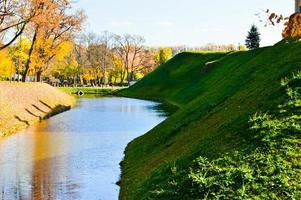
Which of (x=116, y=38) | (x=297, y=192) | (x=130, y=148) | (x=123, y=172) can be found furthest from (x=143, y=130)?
(x=116, y=38)

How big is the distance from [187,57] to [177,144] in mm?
97553

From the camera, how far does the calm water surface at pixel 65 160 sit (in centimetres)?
1934

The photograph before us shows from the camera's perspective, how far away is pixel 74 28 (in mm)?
68938

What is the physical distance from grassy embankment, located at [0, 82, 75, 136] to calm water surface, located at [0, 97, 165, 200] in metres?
1.40

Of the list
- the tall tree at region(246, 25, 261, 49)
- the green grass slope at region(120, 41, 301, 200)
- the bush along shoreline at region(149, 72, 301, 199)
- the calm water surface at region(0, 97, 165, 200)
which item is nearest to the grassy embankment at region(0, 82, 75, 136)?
the calm water surface at region(0, 97, 165, 200)

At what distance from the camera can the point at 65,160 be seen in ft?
85.6

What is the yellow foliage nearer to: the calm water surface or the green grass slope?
the calm water surface

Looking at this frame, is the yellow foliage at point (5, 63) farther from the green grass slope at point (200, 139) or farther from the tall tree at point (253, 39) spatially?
the green grass slope at point (200, 139)

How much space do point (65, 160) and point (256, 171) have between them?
49.4ft

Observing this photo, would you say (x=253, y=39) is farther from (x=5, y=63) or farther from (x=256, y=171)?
(x=256, y=171)

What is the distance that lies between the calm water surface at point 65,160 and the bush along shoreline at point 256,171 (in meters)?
5.35

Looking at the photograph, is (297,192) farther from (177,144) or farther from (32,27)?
(32,27)

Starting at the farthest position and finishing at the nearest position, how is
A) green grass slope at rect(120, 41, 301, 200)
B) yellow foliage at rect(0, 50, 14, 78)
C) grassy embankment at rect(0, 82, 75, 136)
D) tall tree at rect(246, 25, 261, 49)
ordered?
tall tree at rect(246, 25, 261, 49), yellow foliage at rect(0, 50, 14, 78), grassy embankment at rect(0, 82, 75, 136), green grass slope at rect(120, 41, 301, 200)

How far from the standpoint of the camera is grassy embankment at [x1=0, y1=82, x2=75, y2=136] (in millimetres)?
40375
